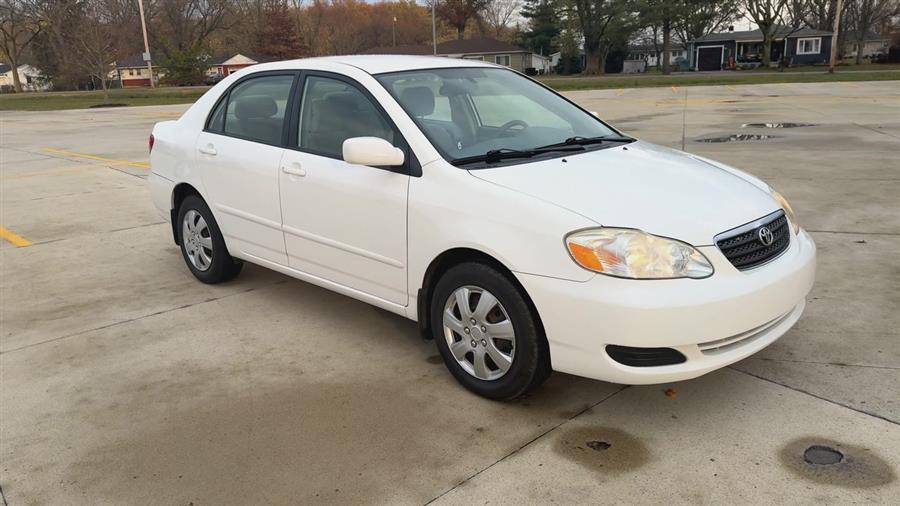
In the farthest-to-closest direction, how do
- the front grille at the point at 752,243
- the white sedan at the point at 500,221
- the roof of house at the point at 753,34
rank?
1. the roof of house at the point at 753,34
2. the front grille at the point at 752,243
3. the white sedan at the point at 500,221

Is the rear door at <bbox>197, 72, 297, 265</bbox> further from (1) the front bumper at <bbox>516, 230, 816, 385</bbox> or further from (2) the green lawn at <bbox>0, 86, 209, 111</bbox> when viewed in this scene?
(2) the green lawn at <bbox>0, 86, 209, 111</bbox>

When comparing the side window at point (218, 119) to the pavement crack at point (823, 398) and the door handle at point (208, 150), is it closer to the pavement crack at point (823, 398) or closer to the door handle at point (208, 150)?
the door handle at point (208, 150)

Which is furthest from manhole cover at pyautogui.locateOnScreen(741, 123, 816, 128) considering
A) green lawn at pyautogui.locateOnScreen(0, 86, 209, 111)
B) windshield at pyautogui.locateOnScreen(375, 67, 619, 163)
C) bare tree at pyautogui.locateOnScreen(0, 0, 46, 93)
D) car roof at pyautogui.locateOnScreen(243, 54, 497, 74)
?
bare tree at pyautogui.locateOnScreen(0, 0, 46, 93)

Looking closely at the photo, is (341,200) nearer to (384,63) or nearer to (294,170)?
(294,170)

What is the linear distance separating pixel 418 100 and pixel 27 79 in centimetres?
11350

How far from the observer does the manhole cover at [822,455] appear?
2818mm

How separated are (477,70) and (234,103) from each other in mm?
1729

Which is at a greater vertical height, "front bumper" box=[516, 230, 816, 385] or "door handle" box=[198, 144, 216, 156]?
"door handle" box=[198, 144, 216, 156]

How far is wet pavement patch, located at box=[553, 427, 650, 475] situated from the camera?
2.87 metres

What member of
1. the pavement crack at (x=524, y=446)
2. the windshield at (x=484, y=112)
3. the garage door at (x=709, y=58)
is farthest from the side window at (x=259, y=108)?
the garage door at (x=709, y=58)

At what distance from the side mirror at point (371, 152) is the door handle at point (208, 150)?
1.76 metres

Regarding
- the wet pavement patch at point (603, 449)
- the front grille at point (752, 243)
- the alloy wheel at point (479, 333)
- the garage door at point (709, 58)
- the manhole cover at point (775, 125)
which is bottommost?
the wet pavement patch at point (603, 449)

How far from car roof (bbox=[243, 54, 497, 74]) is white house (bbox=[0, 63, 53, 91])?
85.2 metres

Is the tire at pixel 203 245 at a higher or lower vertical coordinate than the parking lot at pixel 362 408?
higher
